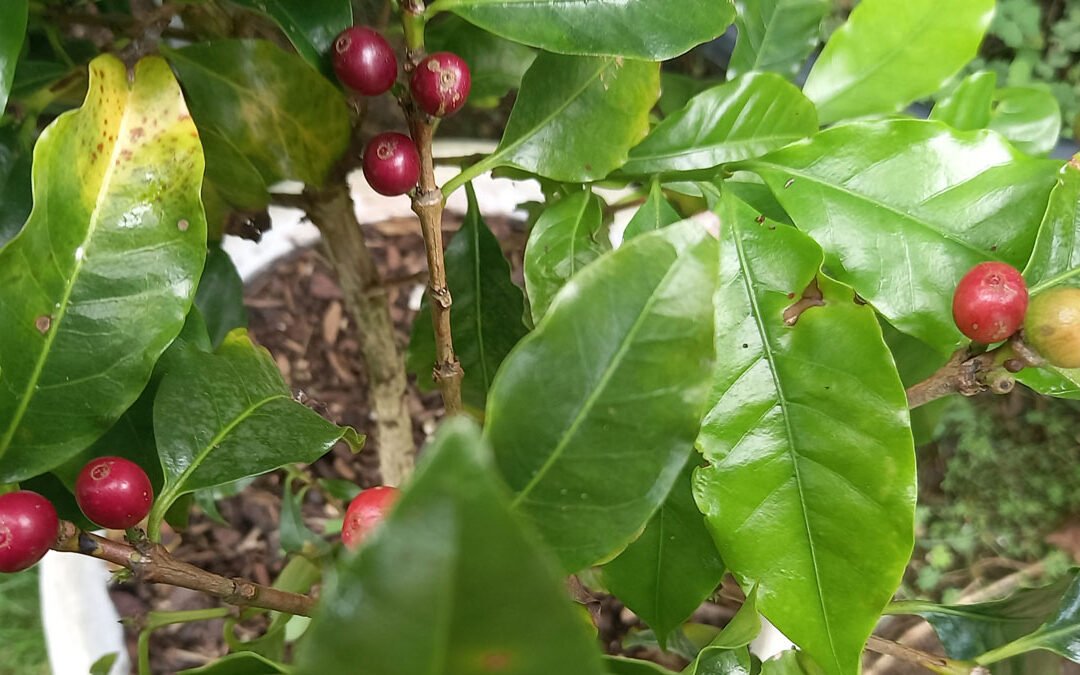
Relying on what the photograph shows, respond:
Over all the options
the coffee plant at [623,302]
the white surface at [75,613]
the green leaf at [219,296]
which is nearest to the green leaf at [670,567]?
the coffee plant at [623,302]

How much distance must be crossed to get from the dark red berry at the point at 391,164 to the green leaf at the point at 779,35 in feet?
1.27

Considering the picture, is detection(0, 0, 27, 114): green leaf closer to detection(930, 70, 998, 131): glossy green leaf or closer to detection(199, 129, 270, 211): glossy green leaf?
detection(199, 129, 270, 211): glossy green leaf

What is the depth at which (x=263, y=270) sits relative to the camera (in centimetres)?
134

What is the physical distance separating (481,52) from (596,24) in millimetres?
286

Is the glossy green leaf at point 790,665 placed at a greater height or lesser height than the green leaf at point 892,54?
lesser

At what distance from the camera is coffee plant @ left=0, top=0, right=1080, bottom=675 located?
0.37m

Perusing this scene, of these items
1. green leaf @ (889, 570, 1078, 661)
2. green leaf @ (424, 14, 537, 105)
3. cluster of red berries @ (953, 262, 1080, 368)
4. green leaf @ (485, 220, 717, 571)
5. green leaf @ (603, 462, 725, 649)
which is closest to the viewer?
green leaf @ (485, 220, 717, 571)

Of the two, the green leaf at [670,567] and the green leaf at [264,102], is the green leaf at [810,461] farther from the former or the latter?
the green leaf at [264,102]

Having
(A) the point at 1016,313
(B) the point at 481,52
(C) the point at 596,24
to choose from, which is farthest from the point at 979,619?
(B) the point at 481,52

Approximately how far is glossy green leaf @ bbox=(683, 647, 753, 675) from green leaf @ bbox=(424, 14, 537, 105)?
0.54 metres

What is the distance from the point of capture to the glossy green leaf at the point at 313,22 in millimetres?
539

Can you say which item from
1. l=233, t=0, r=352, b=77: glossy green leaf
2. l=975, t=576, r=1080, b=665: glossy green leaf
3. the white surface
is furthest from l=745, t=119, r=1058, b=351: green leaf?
the white surface

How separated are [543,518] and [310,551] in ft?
2.12

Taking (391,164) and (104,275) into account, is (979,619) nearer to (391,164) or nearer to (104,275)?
(391,164)
